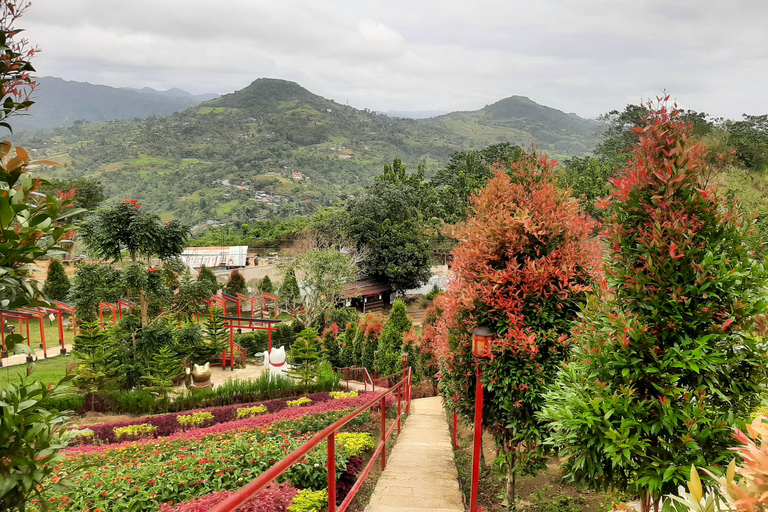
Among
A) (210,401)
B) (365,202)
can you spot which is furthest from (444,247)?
(210,401)

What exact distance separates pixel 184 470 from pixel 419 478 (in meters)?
2.52

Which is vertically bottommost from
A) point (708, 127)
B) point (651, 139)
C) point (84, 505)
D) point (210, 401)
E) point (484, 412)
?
point (210, 401)

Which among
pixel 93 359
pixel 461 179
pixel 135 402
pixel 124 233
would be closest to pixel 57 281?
pixel 124 233

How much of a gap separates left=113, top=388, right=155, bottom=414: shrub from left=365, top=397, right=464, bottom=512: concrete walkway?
676 cm

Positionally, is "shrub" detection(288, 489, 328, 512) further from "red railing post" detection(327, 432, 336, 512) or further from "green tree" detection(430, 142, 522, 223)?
"green tree" detection(430, 142, 522, 223)

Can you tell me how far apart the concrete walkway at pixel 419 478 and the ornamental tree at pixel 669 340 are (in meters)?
1.58

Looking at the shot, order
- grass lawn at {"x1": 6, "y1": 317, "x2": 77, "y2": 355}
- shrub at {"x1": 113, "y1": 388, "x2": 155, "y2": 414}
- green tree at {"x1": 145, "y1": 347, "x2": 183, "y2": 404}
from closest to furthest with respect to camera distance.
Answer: shrub at {"x1": 113, "y1": 388, "x2": 155, "y2": 414}
green tree at {"x1": 145, "y1": 347, "x2": 183, "y2": 404}
grass lawn at {"x1": 6, "y1": 317, "x2": 77, "y2": 355}

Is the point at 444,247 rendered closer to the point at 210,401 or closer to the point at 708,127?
the point at 708,127

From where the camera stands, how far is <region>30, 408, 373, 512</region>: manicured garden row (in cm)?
399

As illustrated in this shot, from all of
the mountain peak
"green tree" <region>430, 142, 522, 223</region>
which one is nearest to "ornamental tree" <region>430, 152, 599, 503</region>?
"green tree" <region>430, 142, 522, 223</region>

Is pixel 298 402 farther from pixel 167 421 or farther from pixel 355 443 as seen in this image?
pixel 355 443

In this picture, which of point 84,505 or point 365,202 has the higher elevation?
point 365,202

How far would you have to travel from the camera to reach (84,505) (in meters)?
3.81

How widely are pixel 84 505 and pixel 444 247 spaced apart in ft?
110
